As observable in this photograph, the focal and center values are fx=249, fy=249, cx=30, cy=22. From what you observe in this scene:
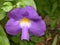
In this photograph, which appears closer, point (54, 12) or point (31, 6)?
point (31, 6)

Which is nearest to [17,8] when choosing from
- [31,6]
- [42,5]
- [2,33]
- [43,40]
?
[31,6]

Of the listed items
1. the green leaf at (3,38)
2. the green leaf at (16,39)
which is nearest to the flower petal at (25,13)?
the green leaf at (3,38)

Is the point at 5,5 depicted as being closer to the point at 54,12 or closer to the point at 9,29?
the point at 9,29

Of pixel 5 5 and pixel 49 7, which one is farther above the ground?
pixel 5 5

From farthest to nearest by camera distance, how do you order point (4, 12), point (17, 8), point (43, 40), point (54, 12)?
point (54, 12) → point (43, 40) → point (4, 12) → point (17, 8)

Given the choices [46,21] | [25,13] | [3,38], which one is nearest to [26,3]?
[25,13]

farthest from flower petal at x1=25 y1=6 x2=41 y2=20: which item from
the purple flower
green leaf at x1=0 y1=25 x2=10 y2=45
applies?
green leaf at x1=0 y1=25 x2=10 y2=45

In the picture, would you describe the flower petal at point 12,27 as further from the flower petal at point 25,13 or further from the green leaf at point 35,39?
the green leaf at point 35,39
